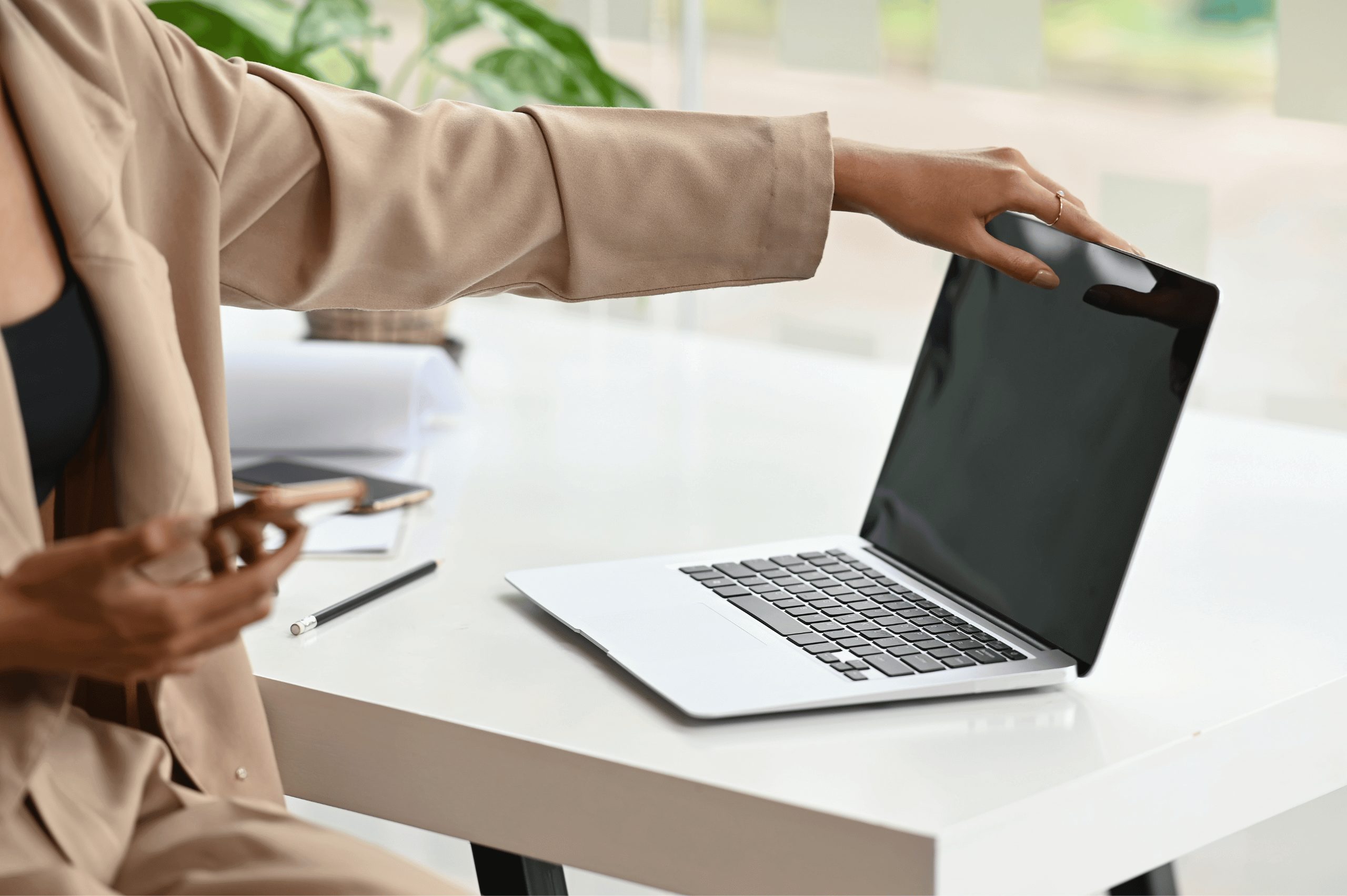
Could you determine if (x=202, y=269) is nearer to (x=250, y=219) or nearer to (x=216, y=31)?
(x=250, y=219)

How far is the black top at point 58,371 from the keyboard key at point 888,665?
384mm

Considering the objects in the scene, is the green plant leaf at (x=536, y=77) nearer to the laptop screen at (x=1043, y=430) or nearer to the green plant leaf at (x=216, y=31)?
the green plant leaf at (x=216, y=31)

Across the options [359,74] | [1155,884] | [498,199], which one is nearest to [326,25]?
[359,74]

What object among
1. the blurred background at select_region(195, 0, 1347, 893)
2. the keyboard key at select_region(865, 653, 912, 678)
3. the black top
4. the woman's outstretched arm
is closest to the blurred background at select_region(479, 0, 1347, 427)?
the blurred background at select_region(195, 0, 1347, 893)

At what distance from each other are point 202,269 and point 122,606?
10.5 inches

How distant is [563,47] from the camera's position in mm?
1548

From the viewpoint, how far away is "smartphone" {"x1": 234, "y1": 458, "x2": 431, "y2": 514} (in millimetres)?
1023

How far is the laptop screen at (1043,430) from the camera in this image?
2.29ft

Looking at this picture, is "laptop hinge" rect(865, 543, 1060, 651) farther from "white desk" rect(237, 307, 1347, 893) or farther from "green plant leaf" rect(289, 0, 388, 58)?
"green plant leaf" rect(289, 0, 388, 58)

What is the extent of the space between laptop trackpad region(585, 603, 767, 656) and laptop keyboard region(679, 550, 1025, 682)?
2 centimetres

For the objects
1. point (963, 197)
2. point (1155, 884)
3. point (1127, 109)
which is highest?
point (963, 197)

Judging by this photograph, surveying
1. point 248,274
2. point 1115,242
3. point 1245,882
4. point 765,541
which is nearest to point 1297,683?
point 1115,242

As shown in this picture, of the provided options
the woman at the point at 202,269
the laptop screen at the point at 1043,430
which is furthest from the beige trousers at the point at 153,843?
the laptop screen at the point at 1043,430

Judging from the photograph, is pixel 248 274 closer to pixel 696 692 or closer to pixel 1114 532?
pixel 696 692
